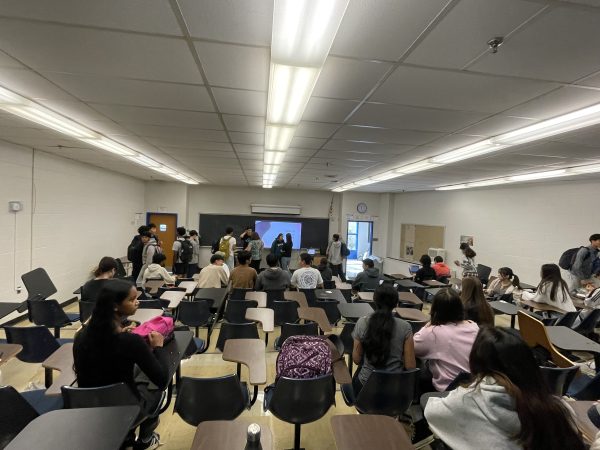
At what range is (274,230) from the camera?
34.8 ft

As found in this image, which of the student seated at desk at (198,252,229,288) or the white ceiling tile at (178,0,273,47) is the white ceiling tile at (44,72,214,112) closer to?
the white ceiling tile at (178,0,273,47)

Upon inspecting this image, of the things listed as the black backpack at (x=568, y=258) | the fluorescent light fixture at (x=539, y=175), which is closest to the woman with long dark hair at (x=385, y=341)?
the fluorescent light fixture at (x=539, y=175)

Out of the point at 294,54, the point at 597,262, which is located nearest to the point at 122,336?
the point at 294,54

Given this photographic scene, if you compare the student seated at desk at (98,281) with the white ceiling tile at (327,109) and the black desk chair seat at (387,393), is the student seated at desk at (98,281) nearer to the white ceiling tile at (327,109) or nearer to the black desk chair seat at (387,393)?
the white ceiling tile at (327,109)

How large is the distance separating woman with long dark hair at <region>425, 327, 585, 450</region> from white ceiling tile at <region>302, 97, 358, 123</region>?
6.31 ft

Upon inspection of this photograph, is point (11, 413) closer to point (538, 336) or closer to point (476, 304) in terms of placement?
point (476, 304)

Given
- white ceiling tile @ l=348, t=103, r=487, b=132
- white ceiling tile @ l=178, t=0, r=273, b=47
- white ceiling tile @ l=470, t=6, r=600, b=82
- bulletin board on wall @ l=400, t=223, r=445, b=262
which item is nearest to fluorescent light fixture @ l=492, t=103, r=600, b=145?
white ceiling tile @ l=348, t=103, r=487, b=132

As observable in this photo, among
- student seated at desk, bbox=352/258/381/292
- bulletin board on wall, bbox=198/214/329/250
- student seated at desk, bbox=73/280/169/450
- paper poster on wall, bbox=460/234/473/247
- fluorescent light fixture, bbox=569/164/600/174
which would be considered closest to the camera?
student seated at desk, bbox=73/280/169/450

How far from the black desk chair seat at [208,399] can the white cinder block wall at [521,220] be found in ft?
22.7

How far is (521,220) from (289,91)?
22.7 feet

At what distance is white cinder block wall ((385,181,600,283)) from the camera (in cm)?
562

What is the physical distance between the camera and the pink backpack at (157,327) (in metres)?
1.92

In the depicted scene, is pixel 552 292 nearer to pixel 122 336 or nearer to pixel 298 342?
pixel 298 342

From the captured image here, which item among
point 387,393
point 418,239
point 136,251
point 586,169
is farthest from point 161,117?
point 418,239
